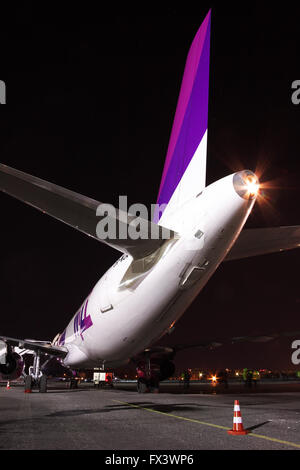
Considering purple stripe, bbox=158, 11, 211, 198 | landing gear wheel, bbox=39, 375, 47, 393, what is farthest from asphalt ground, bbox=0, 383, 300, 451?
landing gear wheel, bbox=39, 375, 47, 393

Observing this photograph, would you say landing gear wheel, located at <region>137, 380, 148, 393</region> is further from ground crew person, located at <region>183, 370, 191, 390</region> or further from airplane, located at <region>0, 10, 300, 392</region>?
airplane, located at <region>0, 10, 300, 392</region>

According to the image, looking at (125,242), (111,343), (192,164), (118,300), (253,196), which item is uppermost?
(192,164)

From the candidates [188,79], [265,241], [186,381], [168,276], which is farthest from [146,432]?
[186,381]

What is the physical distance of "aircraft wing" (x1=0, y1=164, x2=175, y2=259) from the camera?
727 cm

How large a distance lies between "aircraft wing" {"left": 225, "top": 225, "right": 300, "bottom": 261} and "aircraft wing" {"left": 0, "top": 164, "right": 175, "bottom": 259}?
1.87 m

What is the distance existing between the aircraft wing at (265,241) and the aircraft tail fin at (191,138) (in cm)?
→ 157

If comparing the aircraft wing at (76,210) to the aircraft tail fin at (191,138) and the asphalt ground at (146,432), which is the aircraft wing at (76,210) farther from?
the asphalt ground at (146,432)

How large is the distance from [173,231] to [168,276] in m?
1.06

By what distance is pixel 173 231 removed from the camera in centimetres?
942

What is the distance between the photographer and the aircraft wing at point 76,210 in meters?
7.27

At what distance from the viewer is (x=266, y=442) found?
6.21 meters

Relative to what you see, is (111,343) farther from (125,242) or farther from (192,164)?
(192,164)

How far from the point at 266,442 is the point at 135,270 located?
5293 mm
